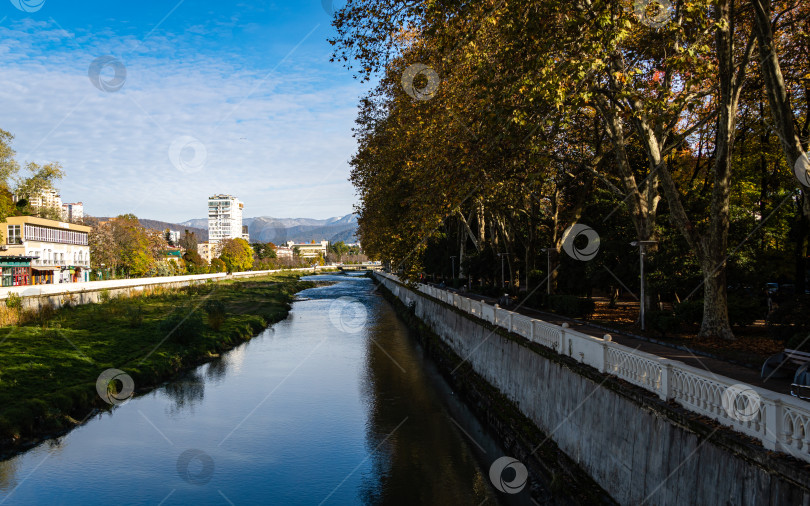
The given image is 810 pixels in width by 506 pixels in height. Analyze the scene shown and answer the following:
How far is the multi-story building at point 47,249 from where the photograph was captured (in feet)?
213

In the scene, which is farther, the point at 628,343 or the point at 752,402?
the point at 628,343

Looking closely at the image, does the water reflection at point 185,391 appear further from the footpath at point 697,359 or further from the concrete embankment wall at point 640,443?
the footpath at point 697,359

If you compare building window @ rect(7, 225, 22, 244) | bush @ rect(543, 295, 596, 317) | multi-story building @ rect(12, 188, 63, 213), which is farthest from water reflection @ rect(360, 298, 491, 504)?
multi-story building @ rect(12, 188, 63, 213)

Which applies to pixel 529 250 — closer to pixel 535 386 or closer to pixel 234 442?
pixel 535 386

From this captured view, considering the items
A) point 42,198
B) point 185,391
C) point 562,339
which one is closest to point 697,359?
point 562,339

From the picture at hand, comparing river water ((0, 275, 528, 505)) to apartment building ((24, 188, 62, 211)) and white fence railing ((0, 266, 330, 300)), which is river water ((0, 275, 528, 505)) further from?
apartment building ((24, 188, 62, 211))

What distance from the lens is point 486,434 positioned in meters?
18.2

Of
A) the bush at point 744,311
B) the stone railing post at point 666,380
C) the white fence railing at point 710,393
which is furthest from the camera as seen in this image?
the bush at point 744,311

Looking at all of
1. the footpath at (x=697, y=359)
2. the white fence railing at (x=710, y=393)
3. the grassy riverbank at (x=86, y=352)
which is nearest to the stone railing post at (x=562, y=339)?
the white fence railing at (x=710, y=393)

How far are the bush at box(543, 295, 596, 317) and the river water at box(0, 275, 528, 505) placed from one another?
689 centimetres

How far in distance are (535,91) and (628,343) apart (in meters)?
8.49

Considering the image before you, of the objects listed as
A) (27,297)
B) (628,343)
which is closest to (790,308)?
(628,343)

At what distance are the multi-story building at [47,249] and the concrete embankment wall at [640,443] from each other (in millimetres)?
64219

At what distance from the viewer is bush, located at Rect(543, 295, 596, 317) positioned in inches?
989
